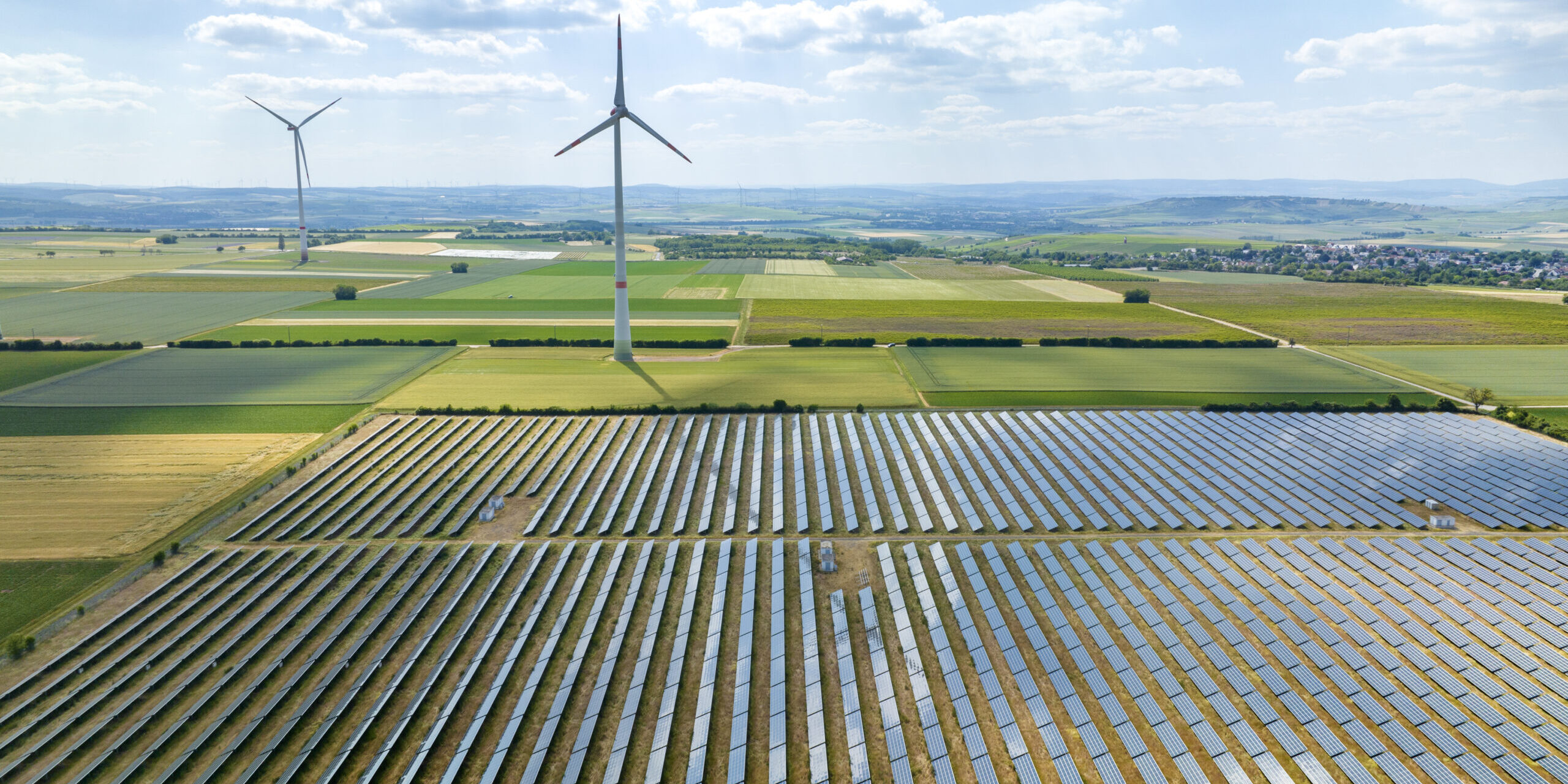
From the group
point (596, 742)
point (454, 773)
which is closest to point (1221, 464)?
point (596, 742)

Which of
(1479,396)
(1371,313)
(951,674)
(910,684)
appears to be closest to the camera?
(910,684)

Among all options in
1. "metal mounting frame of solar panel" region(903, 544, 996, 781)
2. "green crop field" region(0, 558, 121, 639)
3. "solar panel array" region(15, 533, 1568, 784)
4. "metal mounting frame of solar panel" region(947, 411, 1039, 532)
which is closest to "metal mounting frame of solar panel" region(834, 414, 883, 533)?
"solar panel array" region(15, 533, 1568, 784)

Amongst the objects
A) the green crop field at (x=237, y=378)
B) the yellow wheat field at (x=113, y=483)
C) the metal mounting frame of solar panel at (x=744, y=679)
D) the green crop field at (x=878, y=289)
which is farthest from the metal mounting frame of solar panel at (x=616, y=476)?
the green crop field at (x=878, y=289)

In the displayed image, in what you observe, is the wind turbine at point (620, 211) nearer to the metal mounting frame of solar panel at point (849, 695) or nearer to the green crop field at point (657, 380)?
the green crop field at point (657, 380)

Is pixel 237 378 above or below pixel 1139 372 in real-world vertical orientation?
above

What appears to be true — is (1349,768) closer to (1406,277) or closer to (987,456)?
(987,456)

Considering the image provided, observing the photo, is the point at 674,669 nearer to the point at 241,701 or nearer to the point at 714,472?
the point at 241,701

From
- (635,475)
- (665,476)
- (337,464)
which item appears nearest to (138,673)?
(337,464)
